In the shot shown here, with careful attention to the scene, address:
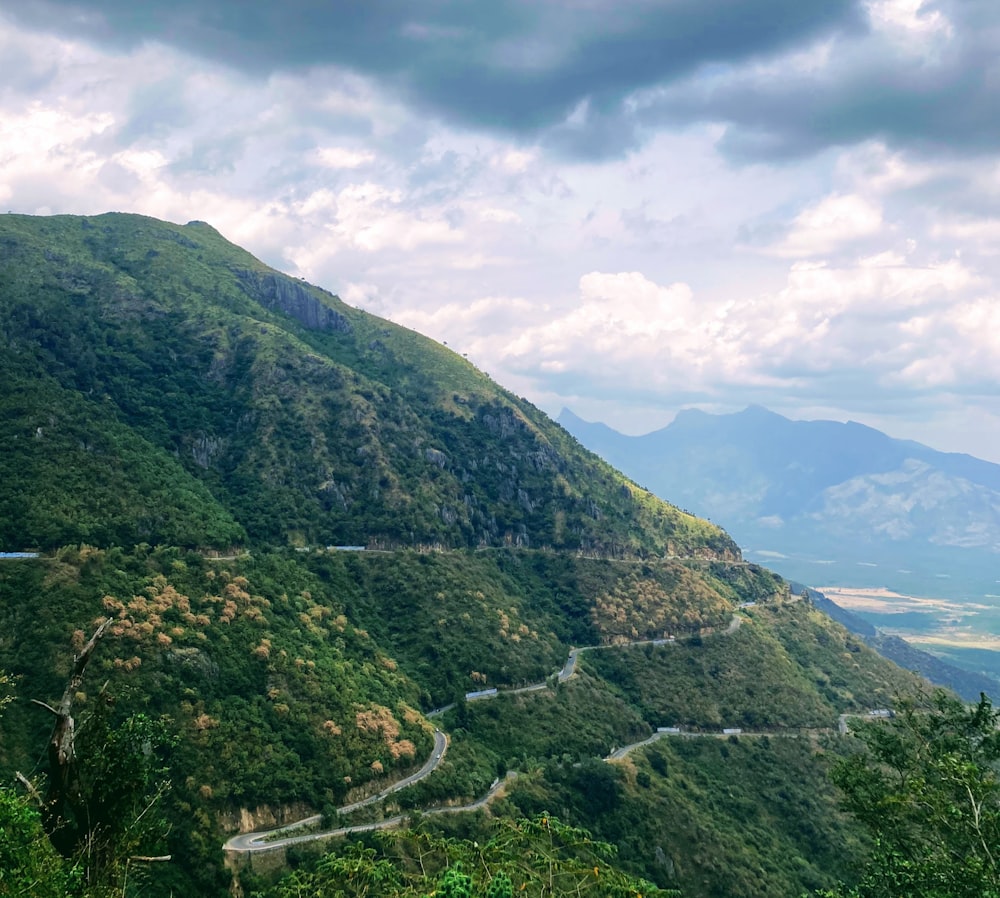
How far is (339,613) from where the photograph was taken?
111938 millimetres

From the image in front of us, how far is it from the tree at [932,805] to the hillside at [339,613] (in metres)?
8.82

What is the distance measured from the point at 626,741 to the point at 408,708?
121 feet

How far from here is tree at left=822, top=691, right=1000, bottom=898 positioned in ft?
120

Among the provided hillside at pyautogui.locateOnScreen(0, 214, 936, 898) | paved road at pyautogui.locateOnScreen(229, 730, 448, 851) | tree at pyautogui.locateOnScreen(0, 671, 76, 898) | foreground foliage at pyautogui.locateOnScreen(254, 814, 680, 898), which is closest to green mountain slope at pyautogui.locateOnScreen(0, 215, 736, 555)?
hillside at pyautogui.locateOnScreen(0, 214, 936, 898)

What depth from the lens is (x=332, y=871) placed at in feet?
154

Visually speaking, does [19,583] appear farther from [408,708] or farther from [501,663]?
[501,663]

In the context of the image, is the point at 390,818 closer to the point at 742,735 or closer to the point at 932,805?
the point at 932,805

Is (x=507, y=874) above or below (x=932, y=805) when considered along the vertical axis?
below

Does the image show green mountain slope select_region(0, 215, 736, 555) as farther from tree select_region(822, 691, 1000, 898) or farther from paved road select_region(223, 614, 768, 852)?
tree select_region(822, 691, 1000, 898)

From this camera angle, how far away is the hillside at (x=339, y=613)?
74.0 meters

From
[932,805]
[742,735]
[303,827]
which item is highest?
[932,805]

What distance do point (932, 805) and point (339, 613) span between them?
8597 cm

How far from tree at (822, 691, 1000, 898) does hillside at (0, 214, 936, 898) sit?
8.82 m

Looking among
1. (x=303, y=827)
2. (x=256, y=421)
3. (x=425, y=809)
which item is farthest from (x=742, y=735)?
(x=256, y=421)
